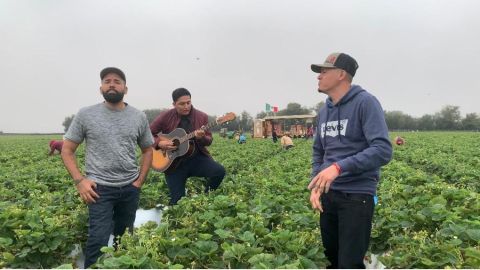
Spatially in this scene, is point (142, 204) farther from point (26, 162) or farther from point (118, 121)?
point (26, 162)

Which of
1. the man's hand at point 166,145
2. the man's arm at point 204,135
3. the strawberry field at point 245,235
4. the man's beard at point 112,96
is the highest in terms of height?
the man's beard at point 112,96

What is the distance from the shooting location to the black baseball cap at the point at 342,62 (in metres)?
3.09

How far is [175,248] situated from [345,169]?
5.05 ft

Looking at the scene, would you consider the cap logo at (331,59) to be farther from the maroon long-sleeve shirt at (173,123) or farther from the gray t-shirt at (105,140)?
the maroon long-sleeve shirt at (173,123)

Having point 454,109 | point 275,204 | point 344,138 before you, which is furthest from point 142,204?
point 454,109

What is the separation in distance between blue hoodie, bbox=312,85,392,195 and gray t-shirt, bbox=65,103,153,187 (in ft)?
6.08

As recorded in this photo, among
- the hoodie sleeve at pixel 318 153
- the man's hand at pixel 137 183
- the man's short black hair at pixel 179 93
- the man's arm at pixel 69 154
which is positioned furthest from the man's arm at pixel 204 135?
the hoodie sleeve at pixel 318 153

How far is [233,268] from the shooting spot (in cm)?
329

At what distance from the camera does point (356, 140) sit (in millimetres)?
3088

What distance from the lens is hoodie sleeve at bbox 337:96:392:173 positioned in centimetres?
283

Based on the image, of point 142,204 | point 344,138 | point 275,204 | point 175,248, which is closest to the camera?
point 344,138

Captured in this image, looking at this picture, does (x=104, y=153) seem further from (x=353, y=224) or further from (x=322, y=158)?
(x=353, y=224)

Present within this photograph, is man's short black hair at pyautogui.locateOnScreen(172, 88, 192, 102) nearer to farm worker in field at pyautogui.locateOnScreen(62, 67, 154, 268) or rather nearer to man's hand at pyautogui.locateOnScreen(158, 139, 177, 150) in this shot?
man's hand at pyautogui.locateOnScreen(158, 139, 177, 150)

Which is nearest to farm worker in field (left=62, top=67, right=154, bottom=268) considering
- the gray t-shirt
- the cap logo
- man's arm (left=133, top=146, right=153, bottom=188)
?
the gray t-shirt
